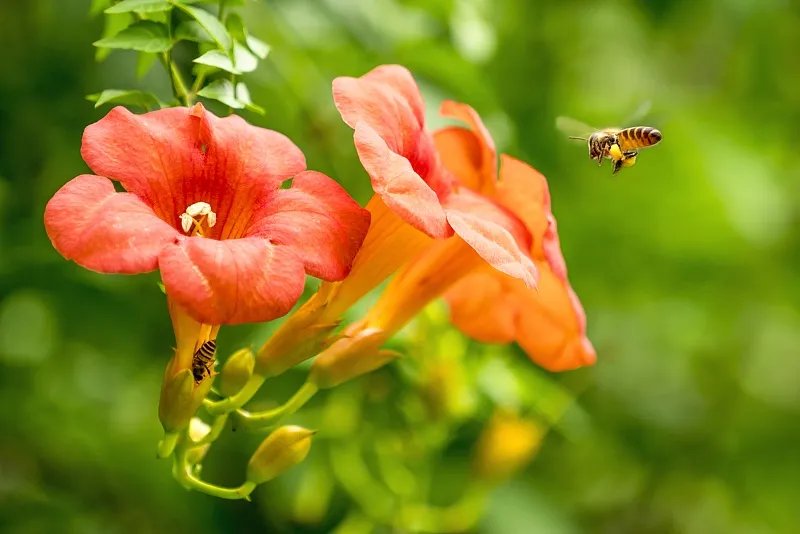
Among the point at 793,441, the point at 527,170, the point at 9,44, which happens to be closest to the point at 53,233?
the point at 527,170

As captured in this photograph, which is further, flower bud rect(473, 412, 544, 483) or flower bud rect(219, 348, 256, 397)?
flower bud rect(473, 412, 544, 483)

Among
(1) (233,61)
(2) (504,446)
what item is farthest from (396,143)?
(2) (504,446)

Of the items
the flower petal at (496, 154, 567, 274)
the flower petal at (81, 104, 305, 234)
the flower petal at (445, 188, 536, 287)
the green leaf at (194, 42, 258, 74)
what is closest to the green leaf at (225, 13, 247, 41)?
the green leaf at (194, 42, 258, 74)

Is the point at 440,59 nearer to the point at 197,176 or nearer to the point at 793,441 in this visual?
the point at 197,176

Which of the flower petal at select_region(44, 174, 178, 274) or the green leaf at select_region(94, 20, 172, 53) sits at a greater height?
the green leaf at select_region(94, 20, 172, 53)

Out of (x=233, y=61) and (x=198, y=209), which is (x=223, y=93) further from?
(x=198, y=209)

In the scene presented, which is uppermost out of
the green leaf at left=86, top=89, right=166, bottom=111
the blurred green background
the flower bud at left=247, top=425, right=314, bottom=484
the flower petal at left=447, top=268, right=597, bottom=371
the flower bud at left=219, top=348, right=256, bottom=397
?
the green leaf at left=86, top=89, right=166, bottom=111

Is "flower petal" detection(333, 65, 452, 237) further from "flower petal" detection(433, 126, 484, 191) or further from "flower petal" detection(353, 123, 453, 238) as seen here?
"flower petal" detection(433, 126, 484, 191)
